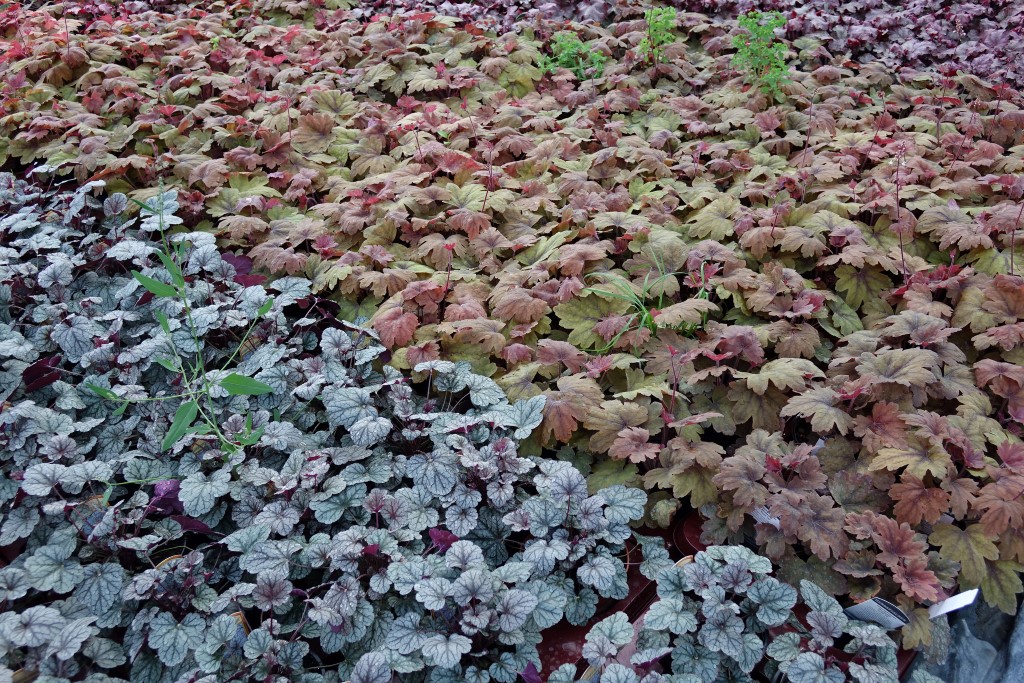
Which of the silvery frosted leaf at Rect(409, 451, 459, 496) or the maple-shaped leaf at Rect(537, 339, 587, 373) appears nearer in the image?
the silvery frosted leaf at Rect(409, 451, 459, 496)

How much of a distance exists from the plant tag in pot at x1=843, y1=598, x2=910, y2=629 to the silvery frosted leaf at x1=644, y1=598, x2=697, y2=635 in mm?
503

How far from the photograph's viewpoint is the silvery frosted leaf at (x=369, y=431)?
7.69 ft

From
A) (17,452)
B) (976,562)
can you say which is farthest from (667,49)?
(17,452)

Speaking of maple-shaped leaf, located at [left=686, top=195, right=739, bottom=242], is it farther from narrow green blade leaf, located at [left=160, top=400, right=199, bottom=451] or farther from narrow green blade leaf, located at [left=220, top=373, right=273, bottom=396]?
narrow green blade leaf, located at [left=160, top=400, right=199, bottom=451]

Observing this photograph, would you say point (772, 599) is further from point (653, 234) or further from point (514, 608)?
point (653, 234)

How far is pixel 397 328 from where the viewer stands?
2.86 metres

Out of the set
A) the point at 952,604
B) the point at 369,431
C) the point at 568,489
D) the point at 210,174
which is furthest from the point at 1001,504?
the point at 210,174

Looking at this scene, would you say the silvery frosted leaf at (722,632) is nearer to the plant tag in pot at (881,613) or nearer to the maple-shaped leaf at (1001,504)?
the plant tag in pot at (881,613)

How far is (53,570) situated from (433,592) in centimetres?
119

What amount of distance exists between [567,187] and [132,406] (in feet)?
7.49

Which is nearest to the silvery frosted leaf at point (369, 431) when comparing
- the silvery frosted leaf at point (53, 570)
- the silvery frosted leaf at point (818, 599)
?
the silvery frosted leaf at point (53, 570)

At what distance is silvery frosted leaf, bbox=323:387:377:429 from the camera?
8.11 feet

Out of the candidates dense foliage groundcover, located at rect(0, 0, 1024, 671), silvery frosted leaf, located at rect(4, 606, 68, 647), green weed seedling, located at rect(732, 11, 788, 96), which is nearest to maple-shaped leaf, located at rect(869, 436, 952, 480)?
dense foliage groundcover, located at rect(0, 0, 1024, 671)

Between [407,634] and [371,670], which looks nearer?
[371,670]
